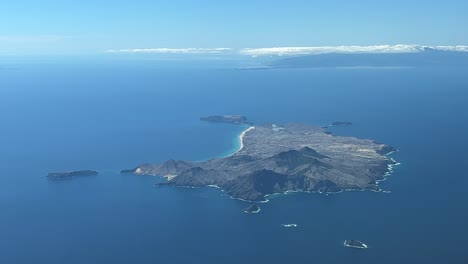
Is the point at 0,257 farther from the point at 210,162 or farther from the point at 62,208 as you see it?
the point at 210,162

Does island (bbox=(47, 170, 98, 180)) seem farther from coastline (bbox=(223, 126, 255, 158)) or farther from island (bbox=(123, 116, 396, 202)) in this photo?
coastline (bbox=(223, 126, 255, 158))

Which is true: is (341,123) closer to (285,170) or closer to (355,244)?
(285,170)

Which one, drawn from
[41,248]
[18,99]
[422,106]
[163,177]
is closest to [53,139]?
[163,177]

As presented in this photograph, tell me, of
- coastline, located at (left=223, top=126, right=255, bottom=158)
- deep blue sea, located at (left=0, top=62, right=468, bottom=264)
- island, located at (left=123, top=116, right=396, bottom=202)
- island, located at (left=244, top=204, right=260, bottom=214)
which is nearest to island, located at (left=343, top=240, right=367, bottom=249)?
deep blue sea, located at (left=0, top=62, right=468, bottom=264)

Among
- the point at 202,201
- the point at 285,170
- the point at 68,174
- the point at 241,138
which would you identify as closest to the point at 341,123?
the point at 241,138

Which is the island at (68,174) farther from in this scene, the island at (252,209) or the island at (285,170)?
the island at (252,209)

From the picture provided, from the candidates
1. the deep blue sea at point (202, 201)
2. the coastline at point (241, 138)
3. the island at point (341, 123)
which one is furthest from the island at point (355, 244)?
the island at point (341, 123)

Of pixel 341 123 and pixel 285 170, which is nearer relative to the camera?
pixel 285 170
